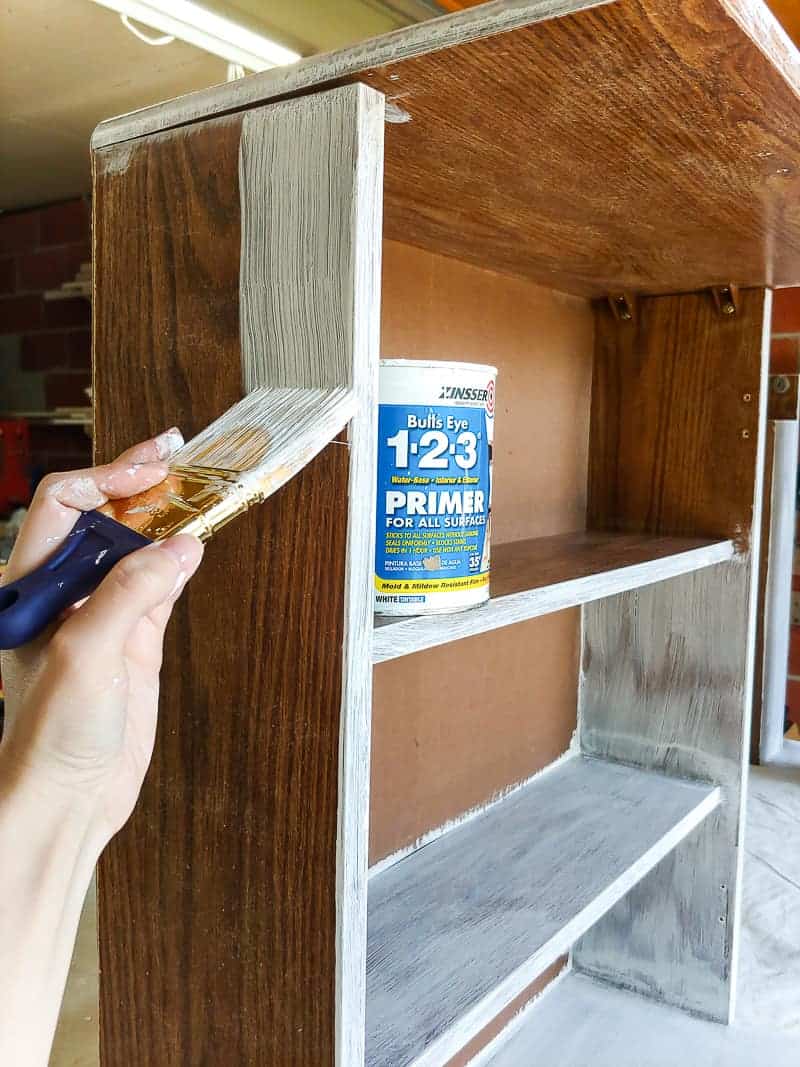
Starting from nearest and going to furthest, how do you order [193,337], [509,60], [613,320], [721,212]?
[509,60] < [193,337] < [721,212] < [613,320]

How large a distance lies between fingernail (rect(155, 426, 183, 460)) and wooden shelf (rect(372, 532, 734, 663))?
176 millimetres

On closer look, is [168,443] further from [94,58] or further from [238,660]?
[94,58]

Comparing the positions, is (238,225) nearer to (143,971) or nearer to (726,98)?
(726,98)

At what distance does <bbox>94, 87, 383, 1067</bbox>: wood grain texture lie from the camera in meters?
0.57

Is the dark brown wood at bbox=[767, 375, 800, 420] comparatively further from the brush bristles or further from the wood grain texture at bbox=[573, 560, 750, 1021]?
the brush bristles

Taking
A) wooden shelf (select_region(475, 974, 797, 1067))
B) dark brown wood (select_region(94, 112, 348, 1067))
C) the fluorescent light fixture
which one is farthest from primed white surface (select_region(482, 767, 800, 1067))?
the fluorescent light fixture

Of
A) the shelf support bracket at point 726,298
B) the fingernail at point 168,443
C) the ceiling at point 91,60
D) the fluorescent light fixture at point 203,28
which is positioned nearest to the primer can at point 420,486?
the fingernail at point 168,443

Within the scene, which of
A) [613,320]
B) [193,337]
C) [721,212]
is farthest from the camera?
[613,320]

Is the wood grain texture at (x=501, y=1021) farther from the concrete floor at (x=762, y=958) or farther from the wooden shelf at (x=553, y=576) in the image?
the wooden shelf at (x=553, y=576)

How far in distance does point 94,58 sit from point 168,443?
92.4 inches

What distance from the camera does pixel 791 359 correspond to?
2.59 meters

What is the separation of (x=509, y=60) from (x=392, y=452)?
261 mm

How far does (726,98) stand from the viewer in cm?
59

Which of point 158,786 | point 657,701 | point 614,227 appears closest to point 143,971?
point 158,786
